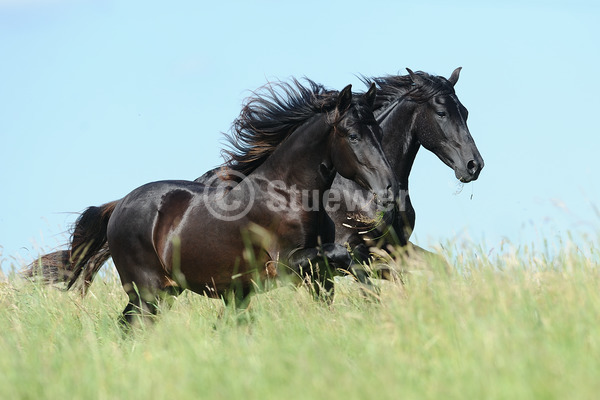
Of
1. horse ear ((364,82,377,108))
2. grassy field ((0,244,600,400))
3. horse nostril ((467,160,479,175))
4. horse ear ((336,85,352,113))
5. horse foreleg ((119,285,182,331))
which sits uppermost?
horse ear ((364,82,377,108))

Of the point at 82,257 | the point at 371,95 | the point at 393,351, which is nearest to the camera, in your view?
the point at 393,351

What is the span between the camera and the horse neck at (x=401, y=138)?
7316 mm

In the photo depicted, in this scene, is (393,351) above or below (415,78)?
below

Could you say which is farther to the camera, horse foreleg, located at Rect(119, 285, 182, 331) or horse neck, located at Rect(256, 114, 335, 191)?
horse foreleg, located at Rect(119, 285, 182, 331)

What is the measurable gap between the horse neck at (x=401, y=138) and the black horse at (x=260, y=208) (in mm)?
1001

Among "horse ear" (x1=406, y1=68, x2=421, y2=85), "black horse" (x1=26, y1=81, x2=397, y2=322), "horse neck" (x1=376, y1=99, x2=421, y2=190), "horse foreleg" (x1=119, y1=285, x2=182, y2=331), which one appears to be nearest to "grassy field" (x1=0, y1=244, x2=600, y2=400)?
"black horse" (x1=26, y1=81, x2=397, y2=322)

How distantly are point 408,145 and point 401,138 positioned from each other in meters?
0.09

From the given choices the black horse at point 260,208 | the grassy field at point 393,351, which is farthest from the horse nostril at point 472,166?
the grassy field at point 393,351

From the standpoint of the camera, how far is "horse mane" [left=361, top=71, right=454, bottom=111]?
748 cm

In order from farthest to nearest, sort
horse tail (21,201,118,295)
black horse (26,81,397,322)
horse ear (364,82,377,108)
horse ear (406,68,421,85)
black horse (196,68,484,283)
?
horse tail (21,201,118,295), horse ear (406,68,421,85), black horse (196,68,484,283), horse ear (364,82,377,108), black horse (26,81,397,322)

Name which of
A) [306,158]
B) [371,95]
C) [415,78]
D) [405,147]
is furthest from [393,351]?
[415,78]

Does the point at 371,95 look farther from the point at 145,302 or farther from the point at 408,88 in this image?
the point at 145,302

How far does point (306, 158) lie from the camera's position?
612 centimetres

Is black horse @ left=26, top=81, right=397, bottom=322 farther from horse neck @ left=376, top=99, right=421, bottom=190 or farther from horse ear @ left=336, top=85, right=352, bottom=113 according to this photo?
horse neck @ left=376, top=99, right=421, bottom=190
